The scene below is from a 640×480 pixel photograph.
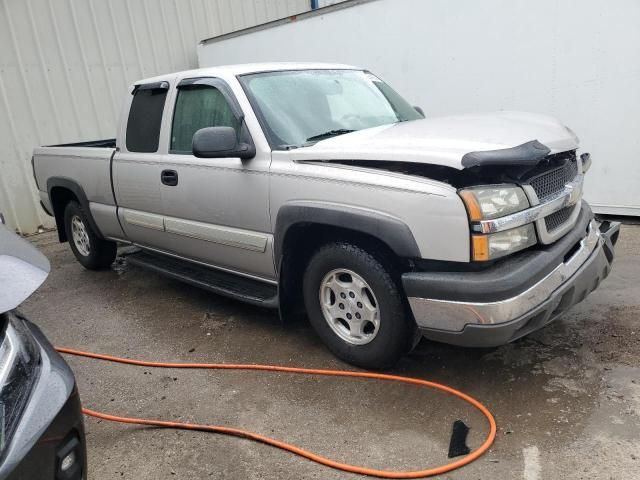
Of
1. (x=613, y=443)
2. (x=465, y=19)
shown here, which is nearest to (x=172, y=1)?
(x=465, y=19)

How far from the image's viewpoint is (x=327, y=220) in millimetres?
2916

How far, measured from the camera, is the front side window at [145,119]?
14.0 ft

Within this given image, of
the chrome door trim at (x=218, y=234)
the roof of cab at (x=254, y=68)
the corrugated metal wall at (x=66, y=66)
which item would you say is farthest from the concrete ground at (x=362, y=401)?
the corrugated metal wall at (x=66, y=66)

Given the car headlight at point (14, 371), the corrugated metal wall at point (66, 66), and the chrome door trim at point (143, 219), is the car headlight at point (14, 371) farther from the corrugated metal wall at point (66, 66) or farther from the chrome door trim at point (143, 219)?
the corrugated metal wall at point (66, 66)

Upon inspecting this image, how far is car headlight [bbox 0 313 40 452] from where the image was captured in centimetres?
157

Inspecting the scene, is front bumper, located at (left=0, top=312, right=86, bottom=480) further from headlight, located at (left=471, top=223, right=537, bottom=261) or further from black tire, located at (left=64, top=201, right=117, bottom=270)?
black tire, located at (left=64, top=201, right=117, bottom=270)

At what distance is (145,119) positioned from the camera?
14.6 feet

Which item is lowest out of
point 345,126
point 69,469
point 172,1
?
point 69,469

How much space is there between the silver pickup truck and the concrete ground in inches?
15.1

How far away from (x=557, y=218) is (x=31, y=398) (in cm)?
266

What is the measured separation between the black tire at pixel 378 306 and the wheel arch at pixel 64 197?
9.73 feet

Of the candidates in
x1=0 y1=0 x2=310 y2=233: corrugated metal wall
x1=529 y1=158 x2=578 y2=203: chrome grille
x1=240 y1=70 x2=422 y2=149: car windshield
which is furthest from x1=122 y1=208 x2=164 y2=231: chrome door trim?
x1=0 y1=0 x2=310 y2=233: corrugated metal wall

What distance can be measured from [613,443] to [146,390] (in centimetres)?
258

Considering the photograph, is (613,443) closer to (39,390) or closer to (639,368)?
(639,368)
